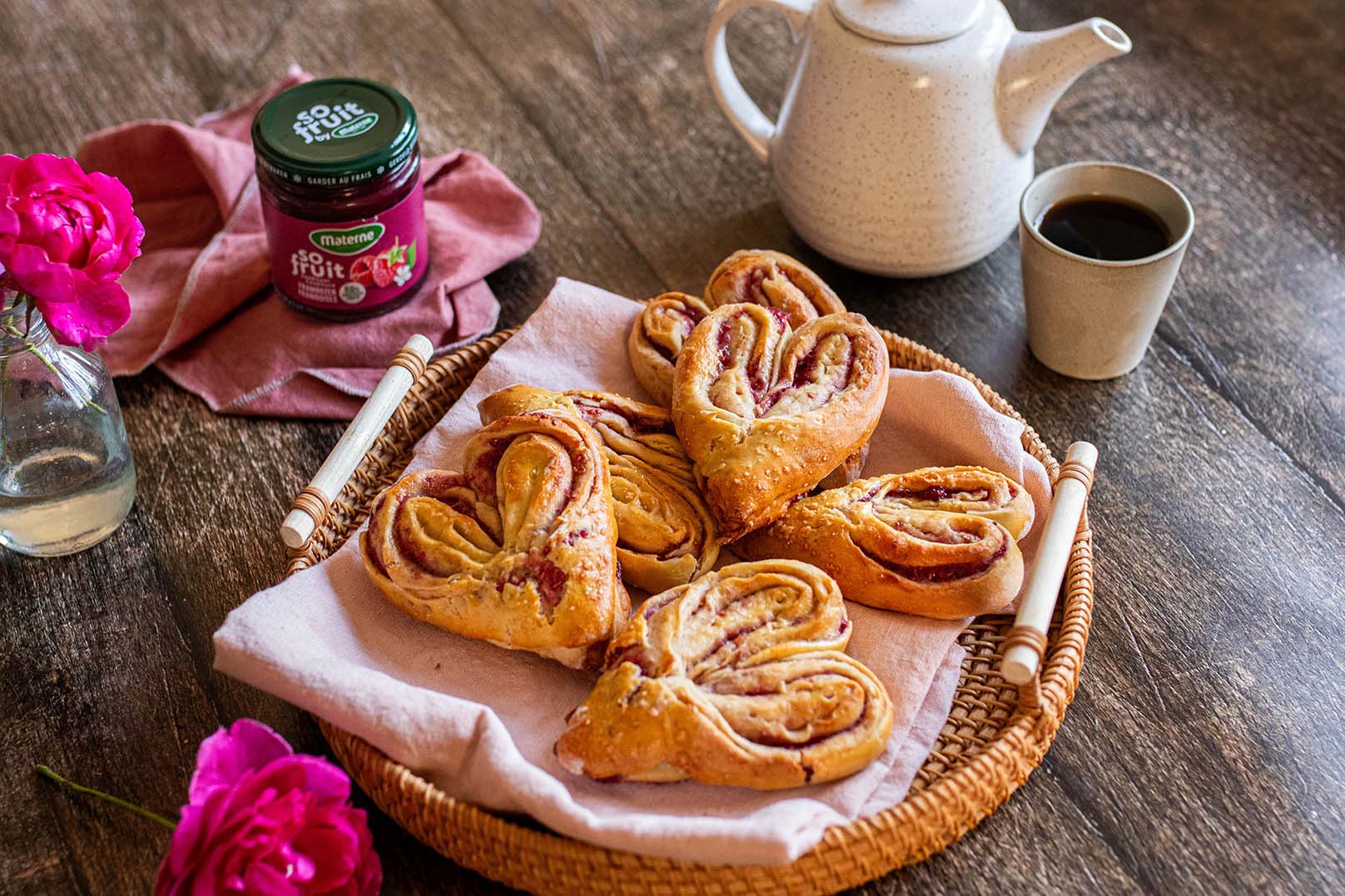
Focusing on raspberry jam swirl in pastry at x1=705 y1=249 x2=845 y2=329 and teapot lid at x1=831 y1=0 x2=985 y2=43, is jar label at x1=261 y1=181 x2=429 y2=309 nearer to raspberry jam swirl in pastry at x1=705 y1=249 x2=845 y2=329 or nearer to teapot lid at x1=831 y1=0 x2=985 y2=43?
raspberry jam swirl in pastry at x1=705 y1=249 x2=845 y2=329

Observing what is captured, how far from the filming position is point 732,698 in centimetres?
85

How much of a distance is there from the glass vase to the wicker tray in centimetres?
21

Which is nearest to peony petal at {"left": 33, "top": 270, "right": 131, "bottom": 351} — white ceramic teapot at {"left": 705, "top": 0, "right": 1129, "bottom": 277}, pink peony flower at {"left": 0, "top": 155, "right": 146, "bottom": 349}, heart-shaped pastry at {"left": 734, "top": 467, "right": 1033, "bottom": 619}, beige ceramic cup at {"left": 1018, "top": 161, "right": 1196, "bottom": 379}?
pink peony flower at {"left": 0, "top": 155, "right": 146, "bottom": 349}

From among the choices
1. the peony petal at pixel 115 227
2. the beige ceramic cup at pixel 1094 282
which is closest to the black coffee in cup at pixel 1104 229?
the beige ceramic cup at pixel 1094 282

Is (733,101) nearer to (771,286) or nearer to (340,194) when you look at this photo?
(771,286)

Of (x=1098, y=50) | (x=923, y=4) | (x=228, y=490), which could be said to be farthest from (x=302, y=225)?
(x=1098, y=50)

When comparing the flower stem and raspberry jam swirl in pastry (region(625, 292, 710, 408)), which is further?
raspberry jam swirl in pastry (region(625, 292, 710, 408))

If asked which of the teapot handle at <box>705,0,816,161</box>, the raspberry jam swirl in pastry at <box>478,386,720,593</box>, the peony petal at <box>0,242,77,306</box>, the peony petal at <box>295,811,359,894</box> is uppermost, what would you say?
the peony petal at <box>0,242,77,306</box>

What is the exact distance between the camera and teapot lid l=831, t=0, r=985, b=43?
1.18m

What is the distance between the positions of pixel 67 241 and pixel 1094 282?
827 millimetres

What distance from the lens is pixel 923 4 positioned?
119 cm

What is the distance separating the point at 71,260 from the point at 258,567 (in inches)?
12.3

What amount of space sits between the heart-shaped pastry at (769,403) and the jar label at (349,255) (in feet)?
1.10

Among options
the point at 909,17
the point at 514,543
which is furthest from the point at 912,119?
the point at 514,543
